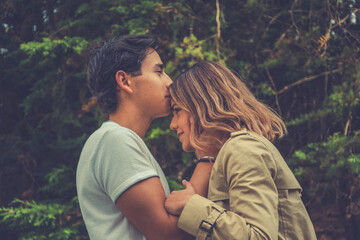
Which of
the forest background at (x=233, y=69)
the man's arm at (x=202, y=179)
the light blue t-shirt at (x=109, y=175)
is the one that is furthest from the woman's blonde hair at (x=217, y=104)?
the forest background at (x=233, y=69)

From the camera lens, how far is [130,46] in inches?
86.7

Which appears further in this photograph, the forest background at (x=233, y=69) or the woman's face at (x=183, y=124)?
the forest background at (x=233, y=69)

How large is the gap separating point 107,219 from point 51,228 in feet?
12.5

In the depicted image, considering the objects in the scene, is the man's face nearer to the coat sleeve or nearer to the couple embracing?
the couple embracing

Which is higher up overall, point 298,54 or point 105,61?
point 105,61

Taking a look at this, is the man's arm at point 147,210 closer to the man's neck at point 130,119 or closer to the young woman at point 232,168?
the young woman at point 232,168

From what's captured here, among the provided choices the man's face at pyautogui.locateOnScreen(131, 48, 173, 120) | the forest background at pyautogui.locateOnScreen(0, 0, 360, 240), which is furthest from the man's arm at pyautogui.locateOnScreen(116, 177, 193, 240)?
the forest background at pyautogui.locateOnScreen(0, 0, 360, 240)

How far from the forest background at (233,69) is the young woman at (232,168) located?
233 cm

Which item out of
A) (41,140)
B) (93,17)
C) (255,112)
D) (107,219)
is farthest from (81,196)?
(41,140)

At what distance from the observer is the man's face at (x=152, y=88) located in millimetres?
2164

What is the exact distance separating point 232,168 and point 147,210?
0.41 m

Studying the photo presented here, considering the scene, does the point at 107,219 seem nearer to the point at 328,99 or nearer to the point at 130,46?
the point at 130,46

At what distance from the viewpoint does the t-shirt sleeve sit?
1.70m

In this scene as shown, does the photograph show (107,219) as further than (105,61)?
No
